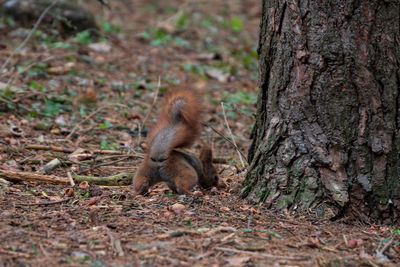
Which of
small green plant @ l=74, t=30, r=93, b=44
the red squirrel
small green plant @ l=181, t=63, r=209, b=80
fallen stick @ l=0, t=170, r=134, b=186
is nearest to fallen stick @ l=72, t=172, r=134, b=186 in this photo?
fallen stick @ l=0, t=170, r=134, b=186

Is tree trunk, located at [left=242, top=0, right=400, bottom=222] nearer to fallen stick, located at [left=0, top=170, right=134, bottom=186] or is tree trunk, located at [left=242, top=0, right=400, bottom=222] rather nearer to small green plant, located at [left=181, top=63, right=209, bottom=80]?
fallen stick, located at [left=0, top=170, right=134, bottom=186]

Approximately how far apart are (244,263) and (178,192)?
5.24 feet

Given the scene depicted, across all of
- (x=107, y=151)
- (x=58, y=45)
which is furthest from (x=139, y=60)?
(x=107, y=151)

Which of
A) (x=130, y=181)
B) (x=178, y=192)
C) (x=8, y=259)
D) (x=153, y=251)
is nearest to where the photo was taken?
(x=8, y=259)

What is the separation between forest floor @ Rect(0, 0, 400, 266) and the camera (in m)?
2.86

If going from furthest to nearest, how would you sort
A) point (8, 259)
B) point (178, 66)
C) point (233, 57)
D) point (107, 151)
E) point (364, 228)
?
point (233, 57) → point (178, 66) → point (107, 151) → point (364, 228) → point (8, 259)

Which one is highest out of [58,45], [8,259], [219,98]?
[58,45]

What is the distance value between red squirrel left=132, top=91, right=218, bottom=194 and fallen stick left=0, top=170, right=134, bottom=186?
29 cm

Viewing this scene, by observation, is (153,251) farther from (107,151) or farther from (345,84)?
(107,151)

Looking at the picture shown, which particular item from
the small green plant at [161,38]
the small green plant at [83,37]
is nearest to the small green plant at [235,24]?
the small green plant at [161,38]

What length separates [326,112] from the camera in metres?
3.53

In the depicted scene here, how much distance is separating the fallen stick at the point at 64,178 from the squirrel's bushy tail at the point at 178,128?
1.51ft

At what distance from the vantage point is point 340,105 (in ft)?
A: 11.5

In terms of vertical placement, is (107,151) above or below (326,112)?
below
